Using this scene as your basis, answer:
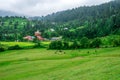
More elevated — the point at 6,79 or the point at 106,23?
the point at 106,23

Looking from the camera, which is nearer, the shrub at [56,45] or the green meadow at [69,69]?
the green meadow at [69,69]

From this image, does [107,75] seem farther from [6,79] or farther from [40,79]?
[6,79]

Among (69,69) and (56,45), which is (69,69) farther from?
(56,45)

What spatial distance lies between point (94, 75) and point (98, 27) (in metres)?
152

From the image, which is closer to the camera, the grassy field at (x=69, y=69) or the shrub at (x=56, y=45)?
the grassy field at (x=69, y=69)

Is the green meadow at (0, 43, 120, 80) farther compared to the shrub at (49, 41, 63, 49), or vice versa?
the shrub at (49, 41, 63, 49)

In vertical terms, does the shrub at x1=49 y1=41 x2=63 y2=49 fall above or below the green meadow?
above

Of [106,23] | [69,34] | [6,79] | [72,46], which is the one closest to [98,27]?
[106,23]

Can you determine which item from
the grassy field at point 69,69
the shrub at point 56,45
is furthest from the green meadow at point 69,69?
the shrub at point 56,45

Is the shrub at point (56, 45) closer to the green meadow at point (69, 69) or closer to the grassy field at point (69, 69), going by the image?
the green meadow at point (69, 69)

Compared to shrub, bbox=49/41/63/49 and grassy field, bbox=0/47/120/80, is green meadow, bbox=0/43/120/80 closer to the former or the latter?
grassy field, bbox=0/47/120/80

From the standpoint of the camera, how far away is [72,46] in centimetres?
12231

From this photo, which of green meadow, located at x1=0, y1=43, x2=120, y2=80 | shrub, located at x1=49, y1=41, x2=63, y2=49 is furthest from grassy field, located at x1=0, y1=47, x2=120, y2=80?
shrub, located at x1=49, y1=41, x2=63, y2=49

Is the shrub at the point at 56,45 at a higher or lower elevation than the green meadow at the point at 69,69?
higher
